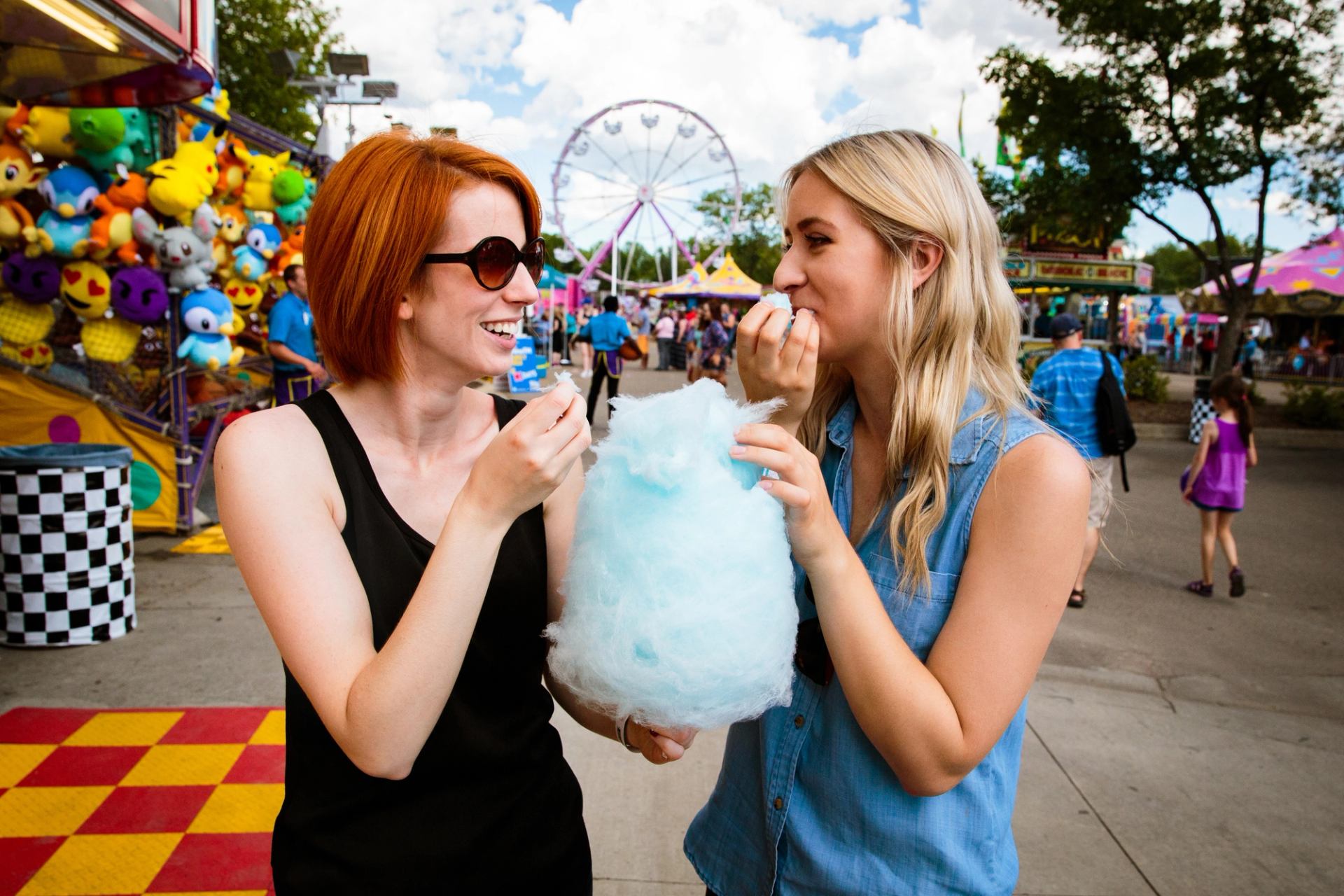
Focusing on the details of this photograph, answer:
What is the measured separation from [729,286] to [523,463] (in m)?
22.6

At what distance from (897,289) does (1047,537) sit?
0.44 metres

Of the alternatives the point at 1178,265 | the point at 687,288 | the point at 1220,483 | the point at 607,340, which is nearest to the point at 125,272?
the point at 607,340

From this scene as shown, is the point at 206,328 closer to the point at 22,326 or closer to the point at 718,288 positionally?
the point at 22,326

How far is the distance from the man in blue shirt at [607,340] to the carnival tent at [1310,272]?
37.3 feet

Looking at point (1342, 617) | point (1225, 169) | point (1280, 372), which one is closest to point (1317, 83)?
point (1225, 169)

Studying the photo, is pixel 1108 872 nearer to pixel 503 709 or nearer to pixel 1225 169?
pixel 503 709

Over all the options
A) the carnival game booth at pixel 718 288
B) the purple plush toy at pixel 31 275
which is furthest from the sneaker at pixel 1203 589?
the carnival game booth at pixel 718 288

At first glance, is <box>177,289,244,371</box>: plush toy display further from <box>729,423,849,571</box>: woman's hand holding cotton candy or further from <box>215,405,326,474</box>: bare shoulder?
<box>729,423,849,571</box>: woman's hand holding cotton candy

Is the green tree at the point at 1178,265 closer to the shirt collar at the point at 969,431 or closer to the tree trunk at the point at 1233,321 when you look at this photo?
the tree trunk at the point at 1233,321

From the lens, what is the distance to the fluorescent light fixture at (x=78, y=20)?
3.04 metres

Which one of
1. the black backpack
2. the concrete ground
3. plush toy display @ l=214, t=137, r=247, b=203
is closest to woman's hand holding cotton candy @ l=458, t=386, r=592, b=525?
the concrete ground

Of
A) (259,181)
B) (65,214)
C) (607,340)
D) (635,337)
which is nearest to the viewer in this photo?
(65,214)

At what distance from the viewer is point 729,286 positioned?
910 inches

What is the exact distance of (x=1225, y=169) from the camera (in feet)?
39.2
